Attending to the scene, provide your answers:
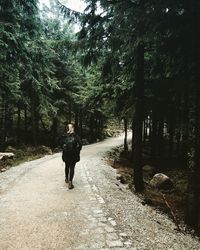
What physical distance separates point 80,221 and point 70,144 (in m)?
4.09

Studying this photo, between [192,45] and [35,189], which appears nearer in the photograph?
[192,45]

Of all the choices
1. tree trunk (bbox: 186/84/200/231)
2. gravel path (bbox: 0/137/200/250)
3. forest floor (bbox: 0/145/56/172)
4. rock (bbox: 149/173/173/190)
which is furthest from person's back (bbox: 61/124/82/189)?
forest floor (bbox: 0/145/56/172)

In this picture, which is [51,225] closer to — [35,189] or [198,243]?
[198,243]

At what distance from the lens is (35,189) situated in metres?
10.9

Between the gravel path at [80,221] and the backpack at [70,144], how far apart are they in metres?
1.36

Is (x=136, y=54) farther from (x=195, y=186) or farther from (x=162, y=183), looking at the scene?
(x=195, y=186)

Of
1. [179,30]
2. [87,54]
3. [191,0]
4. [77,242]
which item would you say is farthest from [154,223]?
[87,54]

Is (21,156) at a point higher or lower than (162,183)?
higher

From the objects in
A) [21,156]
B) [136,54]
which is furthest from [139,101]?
[21,156]

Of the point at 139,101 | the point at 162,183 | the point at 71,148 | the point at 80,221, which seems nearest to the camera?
the point at 80,221

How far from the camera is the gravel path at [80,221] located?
6.13 meters

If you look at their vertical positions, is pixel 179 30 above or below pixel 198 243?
above

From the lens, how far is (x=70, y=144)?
11117 mm

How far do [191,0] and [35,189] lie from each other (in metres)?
7.73
